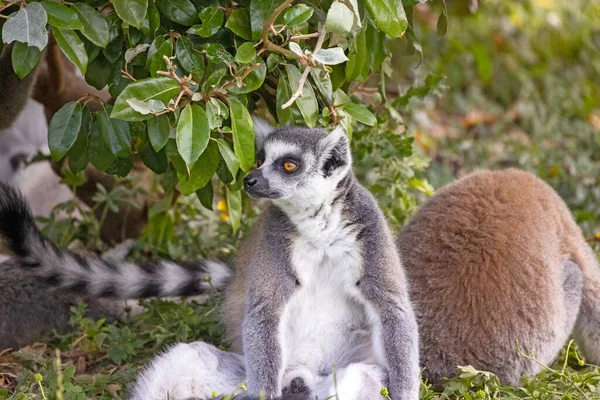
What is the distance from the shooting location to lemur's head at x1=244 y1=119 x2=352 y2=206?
336cm

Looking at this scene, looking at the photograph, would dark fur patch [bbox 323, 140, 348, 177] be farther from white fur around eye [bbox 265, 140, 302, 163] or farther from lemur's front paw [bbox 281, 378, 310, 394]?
lemur's front paw [bbox 281, 378, 310, 394]

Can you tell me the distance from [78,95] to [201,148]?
92.8 inches

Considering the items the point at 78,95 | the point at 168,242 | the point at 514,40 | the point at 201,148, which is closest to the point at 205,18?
the point at 201,148

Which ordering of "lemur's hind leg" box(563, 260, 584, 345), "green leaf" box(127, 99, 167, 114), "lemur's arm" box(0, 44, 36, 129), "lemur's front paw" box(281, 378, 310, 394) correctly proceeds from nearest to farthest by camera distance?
"green leaf" box(127, 99, 167, 114)
"lemur's front paw" box(281, 378, 310, 394)
"lemur's hind leg" box(563, 260, 584, 345)
"lemur's arm" box(0, 44, 36, 129)

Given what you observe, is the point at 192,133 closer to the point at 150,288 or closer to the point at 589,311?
the point at 150,288

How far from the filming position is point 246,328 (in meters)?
3.46

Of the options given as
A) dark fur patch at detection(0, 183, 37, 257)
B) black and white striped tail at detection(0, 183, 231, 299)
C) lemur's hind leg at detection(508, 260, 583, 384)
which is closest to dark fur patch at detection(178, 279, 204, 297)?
black and white striped tail at detection(0, 183, 231, 299)

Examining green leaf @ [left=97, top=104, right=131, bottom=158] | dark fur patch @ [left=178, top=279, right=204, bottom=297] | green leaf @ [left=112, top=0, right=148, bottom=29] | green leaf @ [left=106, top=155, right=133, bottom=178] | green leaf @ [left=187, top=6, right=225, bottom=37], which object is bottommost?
dark fur patch @ [left=178, top=279, right=204, bottom=297]

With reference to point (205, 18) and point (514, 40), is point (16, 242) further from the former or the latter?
point (514, 40)

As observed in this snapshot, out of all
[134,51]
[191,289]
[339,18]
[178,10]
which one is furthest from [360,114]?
[191,289]

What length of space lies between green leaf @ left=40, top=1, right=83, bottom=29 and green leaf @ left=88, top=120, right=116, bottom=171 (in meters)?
0.65

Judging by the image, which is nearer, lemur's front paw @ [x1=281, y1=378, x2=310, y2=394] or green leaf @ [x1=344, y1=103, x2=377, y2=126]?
lemur's front paw @ [x1=281, y1=378, x2=310, y2=394]

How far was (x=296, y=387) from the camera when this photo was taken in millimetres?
3605

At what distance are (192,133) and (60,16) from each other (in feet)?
2.15
